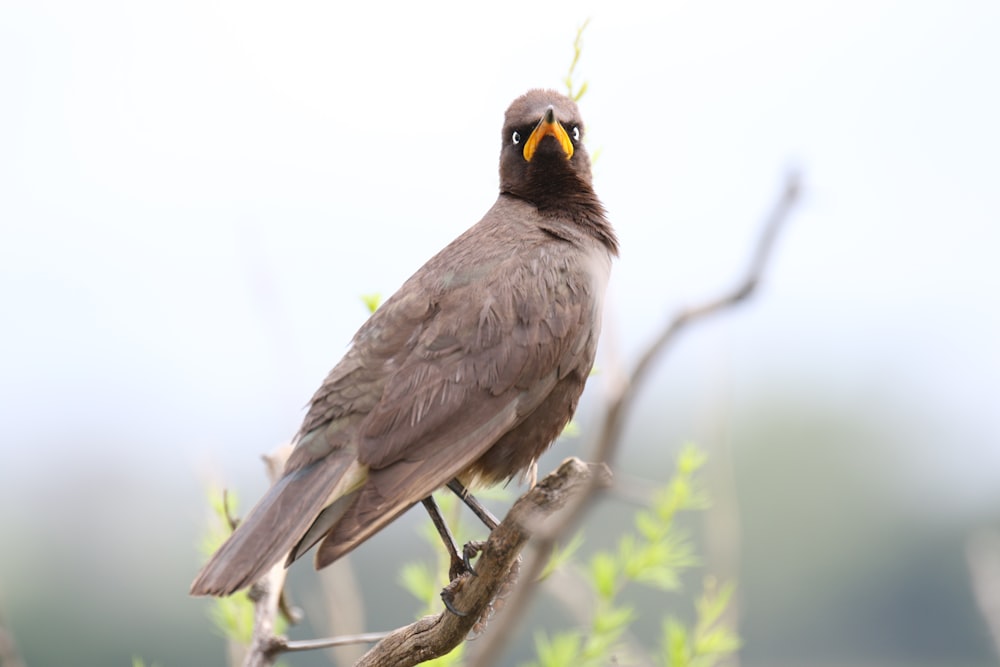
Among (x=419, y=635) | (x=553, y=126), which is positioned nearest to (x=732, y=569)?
(x=419, y=635)

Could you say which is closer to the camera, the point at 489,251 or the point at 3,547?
the point at 489,251

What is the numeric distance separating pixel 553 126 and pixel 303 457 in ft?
4.87

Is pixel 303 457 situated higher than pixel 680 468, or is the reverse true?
pixel 303 457

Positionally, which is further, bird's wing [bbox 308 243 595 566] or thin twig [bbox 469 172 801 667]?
bird's wing [bbox 308 243 595 566]

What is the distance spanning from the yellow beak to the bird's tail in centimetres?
139

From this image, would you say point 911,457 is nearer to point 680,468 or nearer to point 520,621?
point 680,468

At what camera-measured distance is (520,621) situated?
1.68 metres

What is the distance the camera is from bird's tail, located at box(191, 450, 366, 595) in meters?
3.26

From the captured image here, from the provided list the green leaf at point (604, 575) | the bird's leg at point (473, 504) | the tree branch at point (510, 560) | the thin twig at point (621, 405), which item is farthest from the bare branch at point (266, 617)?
the thin twig at point (621, 405)

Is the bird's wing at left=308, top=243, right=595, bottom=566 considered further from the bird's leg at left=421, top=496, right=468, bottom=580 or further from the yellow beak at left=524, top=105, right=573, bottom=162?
the yellow beak at left=524, top=105, right=573, bottom=162

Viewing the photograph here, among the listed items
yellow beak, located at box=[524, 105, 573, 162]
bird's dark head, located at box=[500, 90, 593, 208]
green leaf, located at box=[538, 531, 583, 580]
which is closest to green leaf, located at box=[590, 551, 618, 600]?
green leaf, located at box=[538, 531, 583, 580]

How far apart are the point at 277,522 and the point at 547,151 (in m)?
1.73

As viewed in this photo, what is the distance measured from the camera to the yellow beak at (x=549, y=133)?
14.6ft

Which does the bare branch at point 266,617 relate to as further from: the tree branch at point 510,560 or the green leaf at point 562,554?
the green leaf at point 562,554
